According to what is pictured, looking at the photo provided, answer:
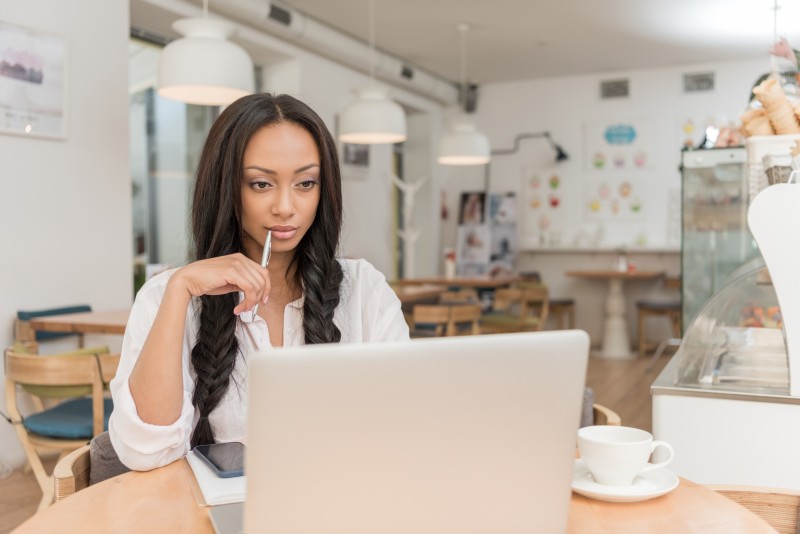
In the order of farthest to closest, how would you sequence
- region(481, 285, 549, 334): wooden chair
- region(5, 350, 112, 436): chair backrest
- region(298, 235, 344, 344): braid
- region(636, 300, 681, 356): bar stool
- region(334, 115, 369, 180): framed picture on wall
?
region(636, 300, 681, 356): bar stool
region(334, 115, 369, 180): framed picture on wall
region(481, 285, 549, 334): wooden chair
region(5, 350, 112, 436): chair backrest
region(298, 235, 344, 344): braid

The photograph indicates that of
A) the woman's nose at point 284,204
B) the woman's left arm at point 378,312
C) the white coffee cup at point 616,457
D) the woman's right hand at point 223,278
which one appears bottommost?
the white coffee cup at point 616,457

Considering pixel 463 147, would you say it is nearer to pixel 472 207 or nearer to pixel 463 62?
pixel 463 62

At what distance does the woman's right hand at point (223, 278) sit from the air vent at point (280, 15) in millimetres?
4892

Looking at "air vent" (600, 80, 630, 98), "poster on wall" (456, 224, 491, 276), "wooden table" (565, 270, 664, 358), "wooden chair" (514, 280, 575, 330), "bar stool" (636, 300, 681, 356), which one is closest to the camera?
"bar stool" (636, 300, 681, 356)

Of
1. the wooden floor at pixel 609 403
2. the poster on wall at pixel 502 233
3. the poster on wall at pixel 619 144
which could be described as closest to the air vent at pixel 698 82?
the poster on wall at pixel 619 144

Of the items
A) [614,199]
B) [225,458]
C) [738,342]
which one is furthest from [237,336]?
[614,199]

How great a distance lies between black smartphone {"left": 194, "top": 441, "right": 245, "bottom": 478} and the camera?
3.44 ft

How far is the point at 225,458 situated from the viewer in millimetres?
1119

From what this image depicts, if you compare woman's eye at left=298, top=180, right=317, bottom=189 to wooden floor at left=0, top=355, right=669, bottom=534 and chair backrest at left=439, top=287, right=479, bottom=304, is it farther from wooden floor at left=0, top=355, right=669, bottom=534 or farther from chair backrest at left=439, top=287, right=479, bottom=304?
chair backrest at left=439, top=287, right=479, bottom=304

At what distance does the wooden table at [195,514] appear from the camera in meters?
0.91

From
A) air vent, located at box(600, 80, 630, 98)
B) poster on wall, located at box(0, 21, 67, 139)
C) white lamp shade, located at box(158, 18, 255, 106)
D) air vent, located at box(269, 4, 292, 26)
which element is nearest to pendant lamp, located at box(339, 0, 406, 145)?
air vent, located at box(269, 4, 292, 26)

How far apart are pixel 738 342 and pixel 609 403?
3468 millimetres

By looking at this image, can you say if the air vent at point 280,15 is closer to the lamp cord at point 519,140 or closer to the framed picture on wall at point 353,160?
the framed picture on wall at point 353,160

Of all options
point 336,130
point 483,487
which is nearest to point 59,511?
point 483,487
